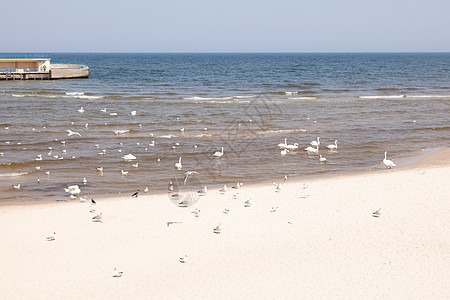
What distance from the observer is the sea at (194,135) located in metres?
20.4

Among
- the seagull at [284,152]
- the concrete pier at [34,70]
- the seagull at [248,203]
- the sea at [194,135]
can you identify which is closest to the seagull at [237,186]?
the sea at [194,135]

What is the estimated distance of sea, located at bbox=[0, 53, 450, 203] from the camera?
20422 mm

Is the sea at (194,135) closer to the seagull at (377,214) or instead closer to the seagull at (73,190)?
the seagull at (73,190)

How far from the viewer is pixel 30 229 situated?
13828 mm

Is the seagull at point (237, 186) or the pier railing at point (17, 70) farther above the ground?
the pier railing at point (17, 70)

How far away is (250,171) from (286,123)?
528 inches

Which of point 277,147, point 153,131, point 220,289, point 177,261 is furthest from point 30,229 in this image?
point 153,131

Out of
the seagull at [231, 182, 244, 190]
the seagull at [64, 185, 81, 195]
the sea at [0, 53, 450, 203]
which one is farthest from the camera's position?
the sea at [0, 53, 450, 203]

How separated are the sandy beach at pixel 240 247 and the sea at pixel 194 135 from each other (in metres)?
3.11

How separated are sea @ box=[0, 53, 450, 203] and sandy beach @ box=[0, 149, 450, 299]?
3110 millimetres

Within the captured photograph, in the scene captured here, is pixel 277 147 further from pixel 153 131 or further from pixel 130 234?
pixel 130 234

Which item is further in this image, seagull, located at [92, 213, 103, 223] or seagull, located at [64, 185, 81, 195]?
seagull, located at [64, 185, 81, 195]

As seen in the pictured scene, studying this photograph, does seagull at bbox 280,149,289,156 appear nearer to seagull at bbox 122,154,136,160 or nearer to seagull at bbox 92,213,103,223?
seagull at bbox 122,154,136,160

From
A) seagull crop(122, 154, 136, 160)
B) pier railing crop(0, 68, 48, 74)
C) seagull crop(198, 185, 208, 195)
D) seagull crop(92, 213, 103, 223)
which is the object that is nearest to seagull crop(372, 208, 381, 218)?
seagull crop(198, 185, 208, 195)
